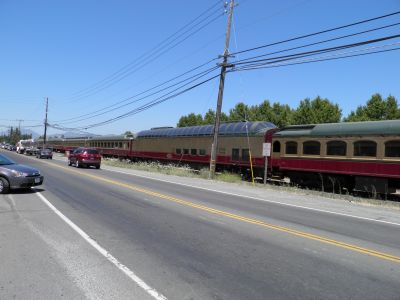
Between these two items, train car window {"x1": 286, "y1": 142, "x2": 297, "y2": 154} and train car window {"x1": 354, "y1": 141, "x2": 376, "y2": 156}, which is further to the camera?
train car window {"x1": 286, "y1": 142, "x2": 297, "y2": 154}

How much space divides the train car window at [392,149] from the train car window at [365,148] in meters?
0.67

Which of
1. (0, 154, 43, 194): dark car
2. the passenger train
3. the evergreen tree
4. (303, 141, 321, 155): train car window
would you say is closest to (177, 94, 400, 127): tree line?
the evergreen tree

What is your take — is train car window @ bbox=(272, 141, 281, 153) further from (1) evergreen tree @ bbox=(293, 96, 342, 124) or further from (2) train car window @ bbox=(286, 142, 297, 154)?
(1) evergreen tree @ bbox=(293, 96, 342, 124)

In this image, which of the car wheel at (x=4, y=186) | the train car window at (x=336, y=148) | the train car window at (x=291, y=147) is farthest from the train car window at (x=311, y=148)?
the car wheel at (x=4, y=186)

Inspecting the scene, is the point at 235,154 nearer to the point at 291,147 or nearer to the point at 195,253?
the point at 291,147

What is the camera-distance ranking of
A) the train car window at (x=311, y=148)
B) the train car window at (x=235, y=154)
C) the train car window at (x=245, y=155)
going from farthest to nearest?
the train car window at (x=235, y=154) → the train car window at (x=245, y=155) → the train car window at (x=311, y=148)

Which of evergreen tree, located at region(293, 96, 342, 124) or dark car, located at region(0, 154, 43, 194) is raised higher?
evergreen tree, located at region(293, 96, 342, 124)

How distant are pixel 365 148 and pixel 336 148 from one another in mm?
1673

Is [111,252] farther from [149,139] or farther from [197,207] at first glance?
[149,139]

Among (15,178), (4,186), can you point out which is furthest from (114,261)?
(4,186)

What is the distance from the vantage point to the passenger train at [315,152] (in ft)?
65.6

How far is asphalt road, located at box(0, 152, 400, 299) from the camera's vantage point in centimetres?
561

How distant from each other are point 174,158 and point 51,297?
3374 centimetres

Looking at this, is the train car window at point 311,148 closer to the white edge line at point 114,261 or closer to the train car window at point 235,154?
the train car window at point 235,154
